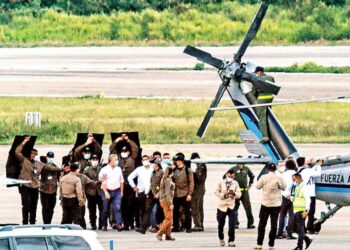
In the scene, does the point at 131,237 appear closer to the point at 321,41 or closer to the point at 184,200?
the point at 184,200

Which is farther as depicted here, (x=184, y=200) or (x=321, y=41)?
(x=321, y=41)

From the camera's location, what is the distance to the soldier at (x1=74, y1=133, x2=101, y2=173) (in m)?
29.8

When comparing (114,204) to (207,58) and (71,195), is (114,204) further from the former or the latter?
(207,58)

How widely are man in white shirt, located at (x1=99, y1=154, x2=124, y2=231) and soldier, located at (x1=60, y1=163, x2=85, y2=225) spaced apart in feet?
2.65

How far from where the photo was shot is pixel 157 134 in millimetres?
47469

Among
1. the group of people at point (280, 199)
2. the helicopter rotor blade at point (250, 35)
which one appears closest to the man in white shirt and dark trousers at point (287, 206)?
the group of people at point (280, 199)

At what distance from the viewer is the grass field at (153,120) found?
47.1m

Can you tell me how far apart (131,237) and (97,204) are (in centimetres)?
185

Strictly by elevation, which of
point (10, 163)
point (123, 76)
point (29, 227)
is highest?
point (123, 76)

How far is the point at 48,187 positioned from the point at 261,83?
5.15m

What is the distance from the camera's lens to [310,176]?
90.8ft

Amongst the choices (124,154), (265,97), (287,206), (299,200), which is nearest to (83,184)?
(124,154)

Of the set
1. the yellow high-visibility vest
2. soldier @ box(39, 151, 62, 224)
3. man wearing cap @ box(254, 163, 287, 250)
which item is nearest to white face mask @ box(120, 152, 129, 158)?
soldier @ box(39, 151, 62, 224)

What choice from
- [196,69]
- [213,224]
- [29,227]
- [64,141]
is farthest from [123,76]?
[29,227]
